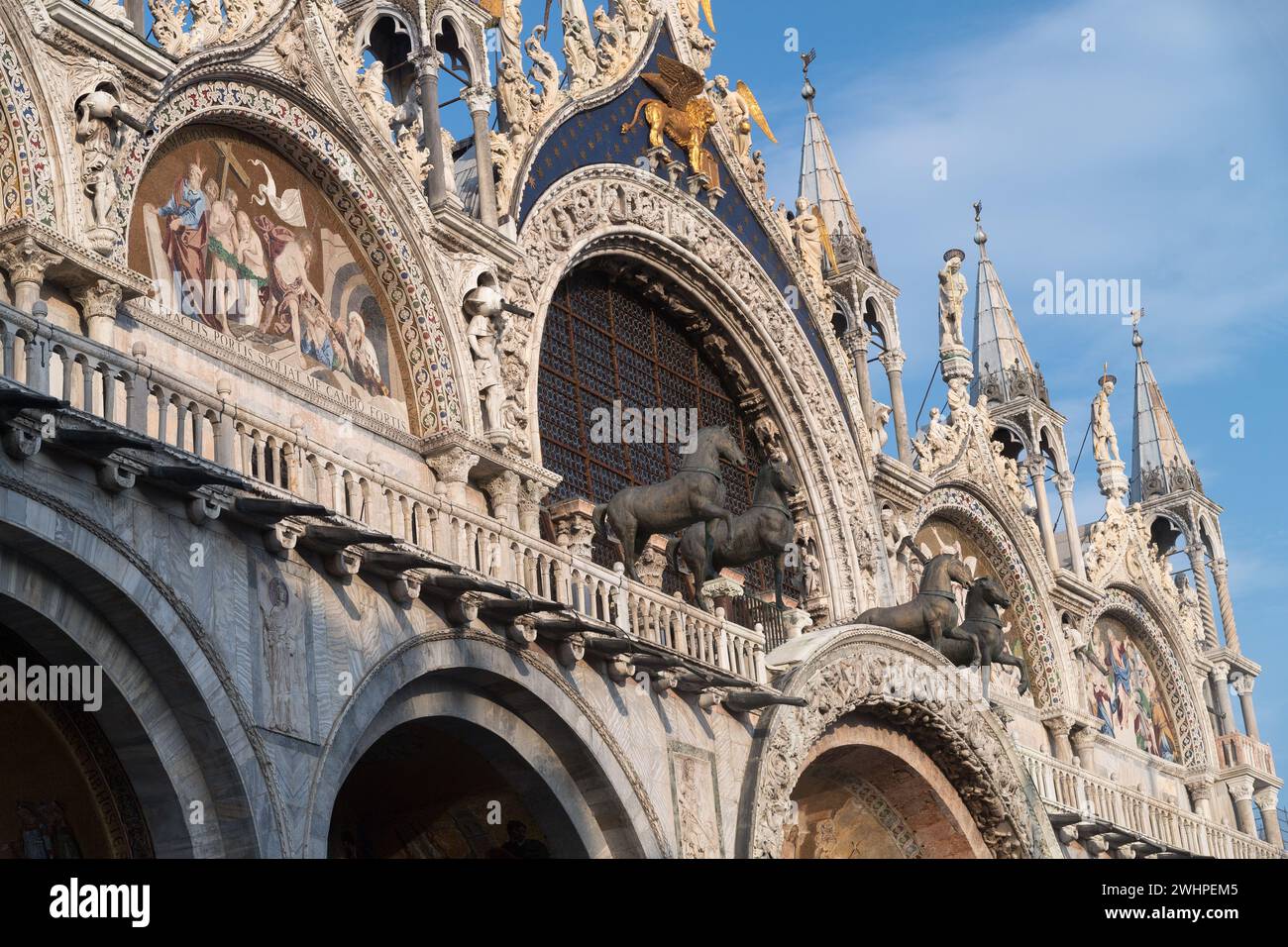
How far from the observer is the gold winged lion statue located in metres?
29.5

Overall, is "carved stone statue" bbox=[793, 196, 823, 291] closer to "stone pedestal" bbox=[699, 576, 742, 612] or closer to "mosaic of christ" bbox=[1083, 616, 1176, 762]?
"stone pedestal" bbox=[699, 576, 742, 612]

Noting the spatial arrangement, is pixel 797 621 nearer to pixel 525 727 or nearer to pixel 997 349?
pixel 525 727

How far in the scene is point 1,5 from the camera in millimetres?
19109

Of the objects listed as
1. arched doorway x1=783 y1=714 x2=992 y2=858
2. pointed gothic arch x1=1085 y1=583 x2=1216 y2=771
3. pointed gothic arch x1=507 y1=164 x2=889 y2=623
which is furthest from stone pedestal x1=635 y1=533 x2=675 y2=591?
pointed gothic arch x1=1085 y1=583 x2=1216 y2=771

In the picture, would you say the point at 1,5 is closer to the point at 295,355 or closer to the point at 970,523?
the point at 295,355

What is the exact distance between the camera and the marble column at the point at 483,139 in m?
25.4

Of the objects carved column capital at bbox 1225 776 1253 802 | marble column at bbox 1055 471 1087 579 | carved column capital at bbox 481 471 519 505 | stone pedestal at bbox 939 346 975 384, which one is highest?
stone pedestal at bbox 939 346 975 384

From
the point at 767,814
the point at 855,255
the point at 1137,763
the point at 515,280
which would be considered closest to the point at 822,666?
the point at 767,814

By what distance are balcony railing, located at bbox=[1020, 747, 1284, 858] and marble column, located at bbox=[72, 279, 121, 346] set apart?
1455 cm

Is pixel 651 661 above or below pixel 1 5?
below

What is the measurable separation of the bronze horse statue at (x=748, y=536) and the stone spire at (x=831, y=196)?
9.17 metres

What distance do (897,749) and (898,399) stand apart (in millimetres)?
8928
